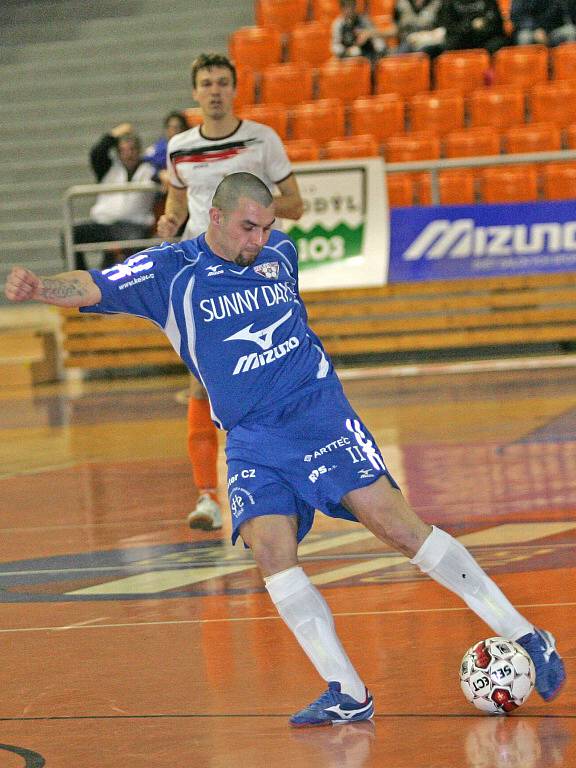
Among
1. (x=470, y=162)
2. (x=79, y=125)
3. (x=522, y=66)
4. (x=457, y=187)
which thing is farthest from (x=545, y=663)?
(x=79, y=125)

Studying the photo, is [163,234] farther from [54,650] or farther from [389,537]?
[389,537]

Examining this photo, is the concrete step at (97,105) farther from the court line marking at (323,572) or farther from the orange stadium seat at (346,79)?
the court line marking at (323,572)

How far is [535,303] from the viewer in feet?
47.5

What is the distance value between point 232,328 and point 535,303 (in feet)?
33.2

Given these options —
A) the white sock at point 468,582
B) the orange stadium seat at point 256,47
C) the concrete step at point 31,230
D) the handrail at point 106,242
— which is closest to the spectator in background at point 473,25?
the orange stadium seat at point 256,47

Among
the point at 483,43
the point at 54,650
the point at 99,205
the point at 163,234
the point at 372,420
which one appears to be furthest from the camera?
the point at 483,43

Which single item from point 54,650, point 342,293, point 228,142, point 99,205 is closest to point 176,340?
point 54,650

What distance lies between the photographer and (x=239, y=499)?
458cm

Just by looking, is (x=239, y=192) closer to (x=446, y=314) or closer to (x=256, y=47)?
(x=446, y=314)

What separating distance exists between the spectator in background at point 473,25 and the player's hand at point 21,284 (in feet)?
42.7

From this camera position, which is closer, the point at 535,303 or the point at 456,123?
the point at 535,303

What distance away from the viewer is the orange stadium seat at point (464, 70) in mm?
16688

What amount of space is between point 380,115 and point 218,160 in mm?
9188

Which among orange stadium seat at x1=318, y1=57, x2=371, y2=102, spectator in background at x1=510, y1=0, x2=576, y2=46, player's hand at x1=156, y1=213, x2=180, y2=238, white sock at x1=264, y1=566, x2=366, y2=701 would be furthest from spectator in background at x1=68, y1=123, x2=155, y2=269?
white sock at x1=264, y1=566, x2=366, y2=701
